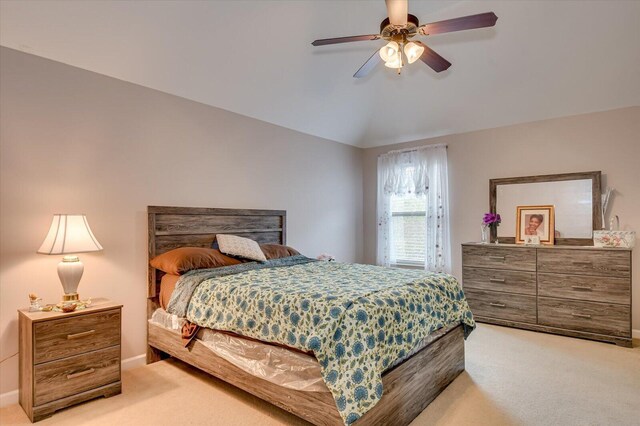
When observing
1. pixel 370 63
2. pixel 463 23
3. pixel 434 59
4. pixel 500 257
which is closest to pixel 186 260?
pixel 370 63

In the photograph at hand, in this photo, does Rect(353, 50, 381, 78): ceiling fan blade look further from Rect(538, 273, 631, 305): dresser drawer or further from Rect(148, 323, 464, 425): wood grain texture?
Rect(538, 273, 631, 305): dresser drawer

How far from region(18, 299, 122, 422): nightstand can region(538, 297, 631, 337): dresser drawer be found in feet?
13.7

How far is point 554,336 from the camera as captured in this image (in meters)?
3.78

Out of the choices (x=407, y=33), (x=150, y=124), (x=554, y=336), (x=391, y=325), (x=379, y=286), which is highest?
(x=407, y=33)

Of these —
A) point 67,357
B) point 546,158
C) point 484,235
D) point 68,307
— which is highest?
point 546,158

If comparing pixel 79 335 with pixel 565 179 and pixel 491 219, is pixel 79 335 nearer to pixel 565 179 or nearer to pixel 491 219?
pixel 491 219

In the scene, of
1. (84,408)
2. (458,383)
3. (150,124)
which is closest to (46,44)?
(150,124)

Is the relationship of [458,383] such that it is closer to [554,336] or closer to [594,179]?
[554,336]

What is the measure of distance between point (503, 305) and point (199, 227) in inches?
140

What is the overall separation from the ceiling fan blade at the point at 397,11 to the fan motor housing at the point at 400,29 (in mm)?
46

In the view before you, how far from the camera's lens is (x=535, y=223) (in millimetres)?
4258

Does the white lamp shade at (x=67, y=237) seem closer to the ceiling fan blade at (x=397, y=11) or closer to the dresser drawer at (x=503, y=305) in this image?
the ceiling fan blade at (x=397, y=11)

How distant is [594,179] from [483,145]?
1.31 meters

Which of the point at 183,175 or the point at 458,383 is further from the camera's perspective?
the point at 183,175
